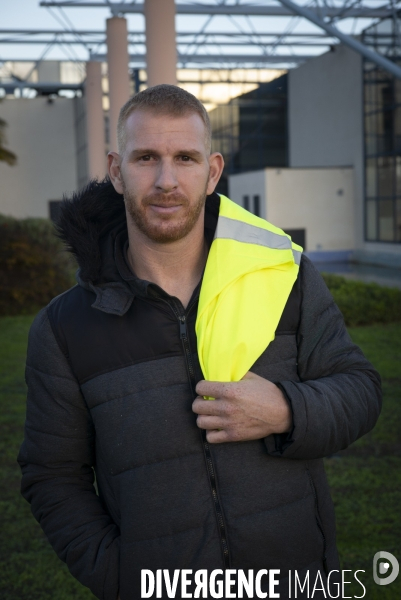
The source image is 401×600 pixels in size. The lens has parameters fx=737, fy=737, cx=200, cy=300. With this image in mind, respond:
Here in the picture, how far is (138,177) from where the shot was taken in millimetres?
2186

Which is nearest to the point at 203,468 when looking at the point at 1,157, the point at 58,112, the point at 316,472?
the point at 316,472

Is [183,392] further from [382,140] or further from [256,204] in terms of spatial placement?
[256,204]

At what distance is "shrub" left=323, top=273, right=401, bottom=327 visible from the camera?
12.8m

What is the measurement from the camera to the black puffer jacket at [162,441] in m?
2.07

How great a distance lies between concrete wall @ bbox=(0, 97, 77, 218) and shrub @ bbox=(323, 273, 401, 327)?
27263 millimetres

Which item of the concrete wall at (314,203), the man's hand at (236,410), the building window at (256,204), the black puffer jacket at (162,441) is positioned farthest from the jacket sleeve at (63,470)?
the building window at (256,204)

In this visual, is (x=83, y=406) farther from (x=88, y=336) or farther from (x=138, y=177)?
(x=138, y=177)

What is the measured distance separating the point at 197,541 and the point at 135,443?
0.32 metres

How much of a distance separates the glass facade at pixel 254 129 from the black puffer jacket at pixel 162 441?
33.2 metres

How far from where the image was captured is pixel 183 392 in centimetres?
213

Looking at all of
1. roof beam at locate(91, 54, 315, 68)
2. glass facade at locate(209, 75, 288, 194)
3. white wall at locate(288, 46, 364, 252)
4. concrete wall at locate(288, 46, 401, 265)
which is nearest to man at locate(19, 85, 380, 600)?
concrete wall at locate(288, 46, 401, 265)

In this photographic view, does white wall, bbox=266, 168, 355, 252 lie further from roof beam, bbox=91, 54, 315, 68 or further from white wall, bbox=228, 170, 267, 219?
roof beam, bbox=91, 54, 315, 68

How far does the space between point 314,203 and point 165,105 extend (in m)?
24.5

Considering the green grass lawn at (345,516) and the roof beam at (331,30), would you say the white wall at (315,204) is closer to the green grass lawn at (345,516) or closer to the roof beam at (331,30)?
the roof beam at (331,30)
